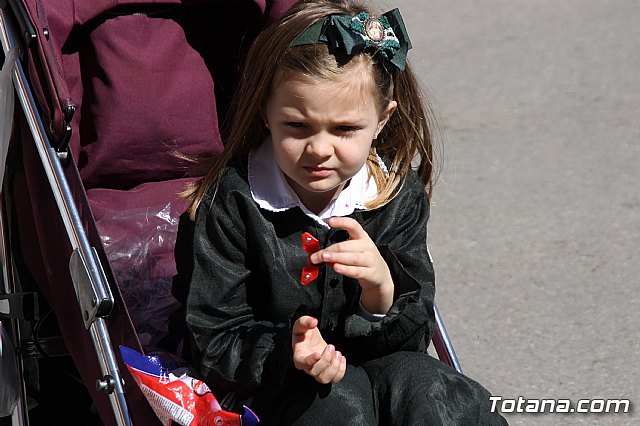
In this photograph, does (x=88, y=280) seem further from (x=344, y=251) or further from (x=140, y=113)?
(x=140, y=113)

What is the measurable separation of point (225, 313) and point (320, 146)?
376 millimetres

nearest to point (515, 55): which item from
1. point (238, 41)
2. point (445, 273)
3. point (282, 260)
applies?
point (445, 273)

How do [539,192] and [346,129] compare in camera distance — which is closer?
[346,129]

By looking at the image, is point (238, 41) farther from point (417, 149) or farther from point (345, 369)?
point (345, 369)

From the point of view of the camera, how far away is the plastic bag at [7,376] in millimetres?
2533

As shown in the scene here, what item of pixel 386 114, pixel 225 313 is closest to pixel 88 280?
pixel 225 313

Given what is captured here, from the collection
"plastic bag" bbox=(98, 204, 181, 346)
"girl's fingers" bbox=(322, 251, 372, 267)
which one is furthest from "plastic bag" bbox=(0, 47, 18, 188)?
"girl's fingers" bbox=(322, 251, 372, 267)

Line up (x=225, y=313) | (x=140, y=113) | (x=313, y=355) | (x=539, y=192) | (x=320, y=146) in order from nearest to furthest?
(x=313, y=355), (x=320, y=146), (x=225, y=313), (x=140, y=113), (x=539, y=192)

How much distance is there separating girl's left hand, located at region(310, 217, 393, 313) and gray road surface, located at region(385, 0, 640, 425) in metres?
1.26

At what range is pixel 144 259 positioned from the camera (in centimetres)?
262

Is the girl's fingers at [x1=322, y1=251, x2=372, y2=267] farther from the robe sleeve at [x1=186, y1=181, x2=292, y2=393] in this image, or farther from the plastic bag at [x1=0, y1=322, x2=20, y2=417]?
the plastic bag at [x1=0, y1=322, x2=20, y2=417]

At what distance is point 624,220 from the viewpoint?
428 centimetres

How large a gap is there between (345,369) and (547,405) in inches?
54.9

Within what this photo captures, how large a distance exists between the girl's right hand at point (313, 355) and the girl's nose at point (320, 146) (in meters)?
0.31
